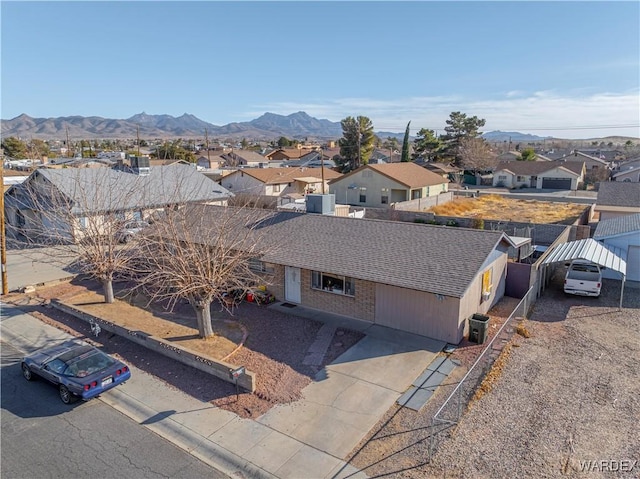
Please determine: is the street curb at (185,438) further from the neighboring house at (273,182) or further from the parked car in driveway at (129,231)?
the neighboring house at (273,182)

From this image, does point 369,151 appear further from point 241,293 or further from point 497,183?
point 241,293

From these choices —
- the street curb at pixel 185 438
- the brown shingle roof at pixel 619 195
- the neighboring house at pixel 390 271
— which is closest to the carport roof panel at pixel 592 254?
the neighboring house at pixel 390 271

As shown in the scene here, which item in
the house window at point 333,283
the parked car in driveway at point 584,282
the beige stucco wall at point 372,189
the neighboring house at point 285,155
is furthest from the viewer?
the neighboring house at point 285,155

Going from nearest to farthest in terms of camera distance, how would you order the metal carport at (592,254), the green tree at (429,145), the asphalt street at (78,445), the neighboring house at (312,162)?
the asphalt street at (78,445), the metal carport at (592,254), the neighboring house at (312,162), the green tree at (429,145)

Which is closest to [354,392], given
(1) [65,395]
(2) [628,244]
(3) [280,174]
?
(1) [65,395]

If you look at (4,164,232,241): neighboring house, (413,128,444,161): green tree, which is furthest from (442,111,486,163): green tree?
(4,164,232,241): neighboring house

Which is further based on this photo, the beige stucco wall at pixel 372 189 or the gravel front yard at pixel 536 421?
the beige stucco wall at pixel 372 189

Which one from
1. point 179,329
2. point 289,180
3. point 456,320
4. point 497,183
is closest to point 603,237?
point 456,320

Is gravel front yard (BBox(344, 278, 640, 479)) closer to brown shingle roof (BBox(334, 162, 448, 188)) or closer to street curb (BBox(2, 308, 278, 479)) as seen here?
street curb (BBox(2, 308, 278, 479))
